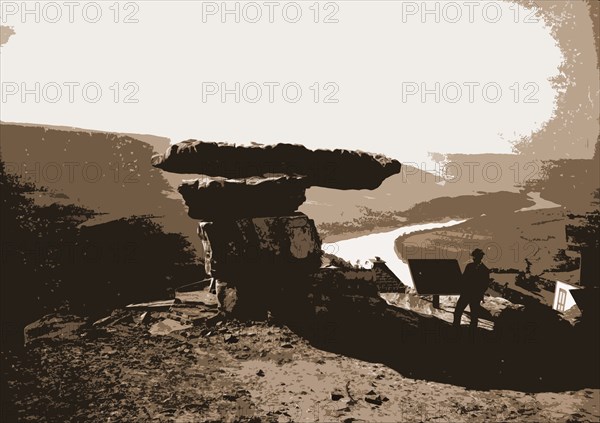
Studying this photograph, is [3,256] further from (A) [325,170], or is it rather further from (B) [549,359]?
(B) [549,359]

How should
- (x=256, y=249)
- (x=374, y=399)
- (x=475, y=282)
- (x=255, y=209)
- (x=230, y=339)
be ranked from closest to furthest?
(x=374, y=399)
(x=475, y=282)
(x=230, y=339)
(x=256, y=249)
(x=255, y=209)

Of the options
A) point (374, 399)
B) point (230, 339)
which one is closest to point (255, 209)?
point (230, 339)

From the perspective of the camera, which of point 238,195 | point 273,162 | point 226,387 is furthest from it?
point 273,162

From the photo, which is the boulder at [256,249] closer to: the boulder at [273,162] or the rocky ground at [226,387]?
the boulder at [273,162]

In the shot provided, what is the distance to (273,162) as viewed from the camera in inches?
380

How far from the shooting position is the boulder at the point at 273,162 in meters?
9.30

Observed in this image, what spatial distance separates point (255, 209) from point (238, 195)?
471mm

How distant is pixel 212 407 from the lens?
18.1 feet

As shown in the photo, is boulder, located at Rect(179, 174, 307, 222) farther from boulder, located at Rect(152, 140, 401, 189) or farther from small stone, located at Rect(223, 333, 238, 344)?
small stone, located at Rect(223, 333, 238, 344)

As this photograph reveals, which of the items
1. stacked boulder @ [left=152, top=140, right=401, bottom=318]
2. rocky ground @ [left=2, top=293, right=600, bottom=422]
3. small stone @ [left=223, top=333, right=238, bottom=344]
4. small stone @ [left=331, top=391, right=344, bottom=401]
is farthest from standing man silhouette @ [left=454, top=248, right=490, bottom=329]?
small stone @ [left=223, top=333, right=238, bottom=344]

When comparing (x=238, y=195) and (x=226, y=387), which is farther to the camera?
(x=238, y=195)

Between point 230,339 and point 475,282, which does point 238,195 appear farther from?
point 475,282

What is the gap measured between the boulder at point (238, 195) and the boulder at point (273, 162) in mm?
350

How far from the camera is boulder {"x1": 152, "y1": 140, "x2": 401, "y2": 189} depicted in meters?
9.30
